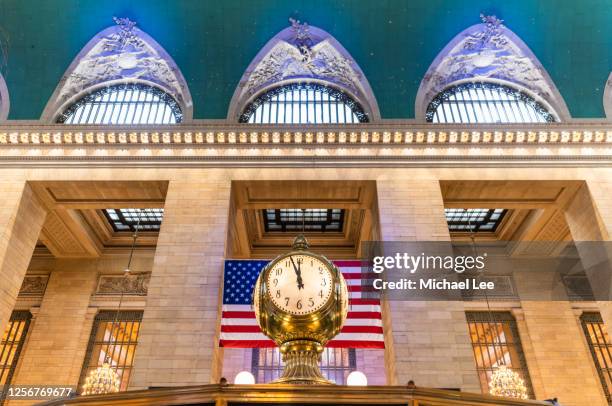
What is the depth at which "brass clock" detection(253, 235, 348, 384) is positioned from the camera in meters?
1.51

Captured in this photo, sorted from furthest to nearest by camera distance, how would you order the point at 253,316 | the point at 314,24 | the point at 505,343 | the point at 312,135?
the point at 505,343 → the point at 314,24 → the point at 312,135 → the point at 253,316

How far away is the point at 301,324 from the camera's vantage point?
1.52 meters

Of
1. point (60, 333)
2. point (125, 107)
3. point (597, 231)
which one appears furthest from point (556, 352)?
point (60, 333)

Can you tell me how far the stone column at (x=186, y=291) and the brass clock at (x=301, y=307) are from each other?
6.98 m

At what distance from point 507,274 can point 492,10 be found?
7.82 m

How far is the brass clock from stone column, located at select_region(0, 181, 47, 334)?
994cm

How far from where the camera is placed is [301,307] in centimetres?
151

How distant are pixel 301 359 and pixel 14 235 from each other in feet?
34.5

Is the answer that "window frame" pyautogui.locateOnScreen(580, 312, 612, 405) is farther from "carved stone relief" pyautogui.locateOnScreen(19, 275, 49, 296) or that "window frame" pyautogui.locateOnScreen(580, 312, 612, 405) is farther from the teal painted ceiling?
"carved stone relief" pyautogui.locateOnScreen(19, 275, 49, 296)

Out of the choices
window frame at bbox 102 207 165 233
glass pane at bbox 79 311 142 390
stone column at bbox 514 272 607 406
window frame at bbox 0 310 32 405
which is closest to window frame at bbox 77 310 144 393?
glass pane at bbox 79 311 142 390

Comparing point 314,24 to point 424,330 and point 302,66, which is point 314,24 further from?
point 424,330

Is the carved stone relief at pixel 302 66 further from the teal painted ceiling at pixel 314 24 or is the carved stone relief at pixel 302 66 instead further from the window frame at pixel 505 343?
the window frame at pixel 505 343

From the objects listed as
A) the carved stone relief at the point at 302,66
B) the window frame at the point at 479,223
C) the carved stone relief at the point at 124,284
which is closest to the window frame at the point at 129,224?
the carved stone relief at the point at 124,284

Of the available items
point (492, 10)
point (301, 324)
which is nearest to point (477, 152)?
point (492, 10)
